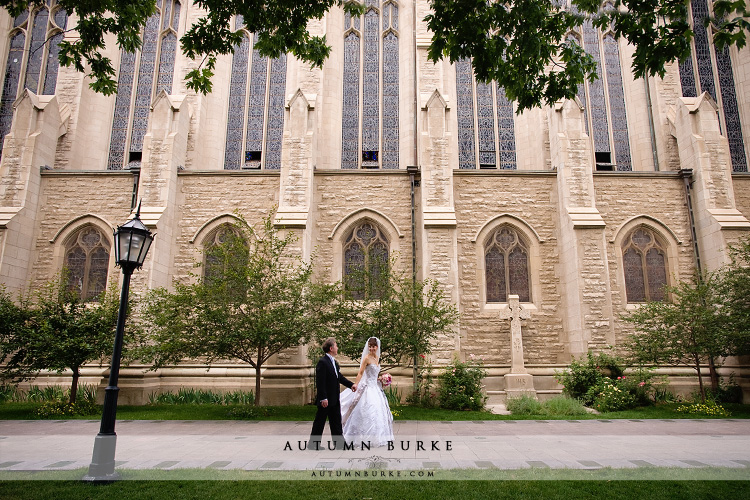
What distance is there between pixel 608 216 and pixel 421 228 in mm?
6377

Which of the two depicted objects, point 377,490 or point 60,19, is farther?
point 60,19

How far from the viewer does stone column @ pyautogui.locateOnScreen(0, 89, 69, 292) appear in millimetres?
15156

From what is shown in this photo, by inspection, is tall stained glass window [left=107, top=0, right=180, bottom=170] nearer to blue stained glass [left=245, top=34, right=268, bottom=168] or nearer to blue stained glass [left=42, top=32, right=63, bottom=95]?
blue stained glass [left=42, top=32, right=63, bottom=95]

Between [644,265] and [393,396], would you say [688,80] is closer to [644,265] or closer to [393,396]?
[644,265]

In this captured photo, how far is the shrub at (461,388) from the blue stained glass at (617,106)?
11.1m

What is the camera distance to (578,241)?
49.3 ft

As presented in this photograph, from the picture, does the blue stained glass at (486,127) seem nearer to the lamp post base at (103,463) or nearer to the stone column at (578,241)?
the stone column at (578,241)

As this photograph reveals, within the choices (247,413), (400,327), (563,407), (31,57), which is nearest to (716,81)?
(563,407)

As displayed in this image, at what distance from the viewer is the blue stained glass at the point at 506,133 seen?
19156 millimetres

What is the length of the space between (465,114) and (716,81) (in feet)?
33.6

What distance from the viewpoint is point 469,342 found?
15383mm

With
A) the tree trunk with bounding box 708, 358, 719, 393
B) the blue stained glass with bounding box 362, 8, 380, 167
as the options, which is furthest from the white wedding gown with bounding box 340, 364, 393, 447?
the blue stained glass with bounding box 362, 8, 380, 167

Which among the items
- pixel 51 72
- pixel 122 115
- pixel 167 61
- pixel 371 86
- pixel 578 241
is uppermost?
pixel 167 61

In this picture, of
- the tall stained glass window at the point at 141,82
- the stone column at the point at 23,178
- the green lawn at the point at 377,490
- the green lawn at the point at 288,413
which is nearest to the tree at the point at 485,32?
the green lawn at the point at 377,490
